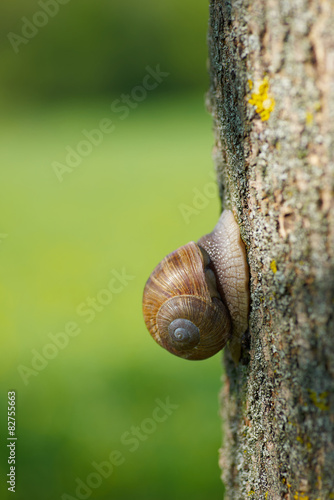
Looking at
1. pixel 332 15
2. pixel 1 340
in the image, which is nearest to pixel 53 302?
pixel 1 340

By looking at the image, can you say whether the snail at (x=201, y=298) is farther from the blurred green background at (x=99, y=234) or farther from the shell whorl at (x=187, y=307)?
the blurred green background at (x=99, y=234)

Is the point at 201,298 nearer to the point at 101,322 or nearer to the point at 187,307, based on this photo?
the point at 187,307

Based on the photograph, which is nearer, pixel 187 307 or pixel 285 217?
pixel 285 217

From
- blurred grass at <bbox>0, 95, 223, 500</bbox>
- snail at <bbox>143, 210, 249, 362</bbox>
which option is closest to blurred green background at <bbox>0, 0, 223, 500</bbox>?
blurred grass at <bbox>0, 95, 223, 500</bbox>

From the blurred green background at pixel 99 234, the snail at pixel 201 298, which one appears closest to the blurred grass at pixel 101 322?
the blurred green background at pixel 99 234

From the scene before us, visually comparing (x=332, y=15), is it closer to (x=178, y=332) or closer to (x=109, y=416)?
(x=178, y=332)

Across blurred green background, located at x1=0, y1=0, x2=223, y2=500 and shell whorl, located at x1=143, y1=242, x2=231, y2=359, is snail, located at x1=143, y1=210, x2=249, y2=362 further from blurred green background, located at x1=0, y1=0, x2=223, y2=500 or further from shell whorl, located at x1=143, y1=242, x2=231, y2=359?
blurred green background, located at x1=0, y1=0, x2=223, y2=500

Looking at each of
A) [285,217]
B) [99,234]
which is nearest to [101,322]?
[99,234]
